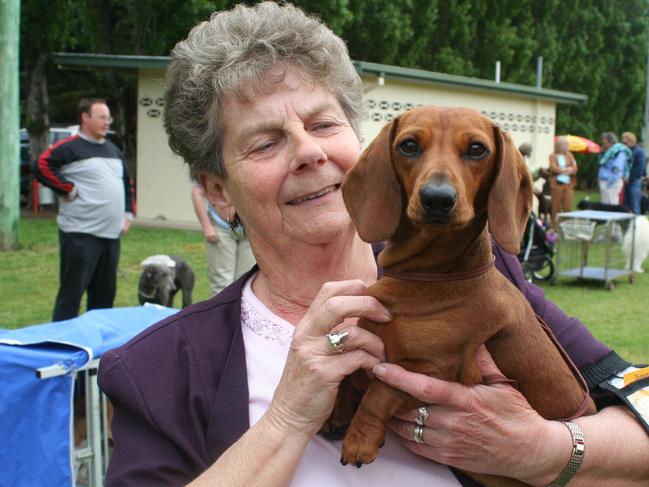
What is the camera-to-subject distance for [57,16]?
53.7 feet

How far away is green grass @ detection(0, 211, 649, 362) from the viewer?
7.42m

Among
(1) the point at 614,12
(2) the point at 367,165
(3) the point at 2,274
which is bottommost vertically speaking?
(3) the point at 2,274

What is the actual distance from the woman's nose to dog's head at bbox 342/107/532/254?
0.21 m

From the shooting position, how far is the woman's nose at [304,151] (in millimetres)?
1861

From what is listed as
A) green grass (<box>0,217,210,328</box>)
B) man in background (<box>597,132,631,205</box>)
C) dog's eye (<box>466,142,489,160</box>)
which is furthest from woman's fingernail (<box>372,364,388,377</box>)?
man in background (<box>597,132,631,205</box>)

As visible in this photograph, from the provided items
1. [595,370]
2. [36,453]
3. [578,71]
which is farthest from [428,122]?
[578,71]

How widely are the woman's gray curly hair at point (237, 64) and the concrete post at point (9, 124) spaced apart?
1092 cm

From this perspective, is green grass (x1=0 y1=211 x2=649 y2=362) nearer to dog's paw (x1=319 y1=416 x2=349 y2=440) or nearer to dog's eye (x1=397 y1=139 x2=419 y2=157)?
dog's paw (x1=319 y1=416 x2=349 y2=440)

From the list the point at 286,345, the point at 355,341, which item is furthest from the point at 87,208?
the point at 355,341

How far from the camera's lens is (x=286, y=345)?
6.35 ft

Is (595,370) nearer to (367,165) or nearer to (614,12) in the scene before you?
(367,165)

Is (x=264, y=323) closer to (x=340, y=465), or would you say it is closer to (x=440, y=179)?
(x=340, y=465)

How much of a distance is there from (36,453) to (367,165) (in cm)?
226

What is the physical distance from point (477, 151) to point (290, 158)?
1.77ft
